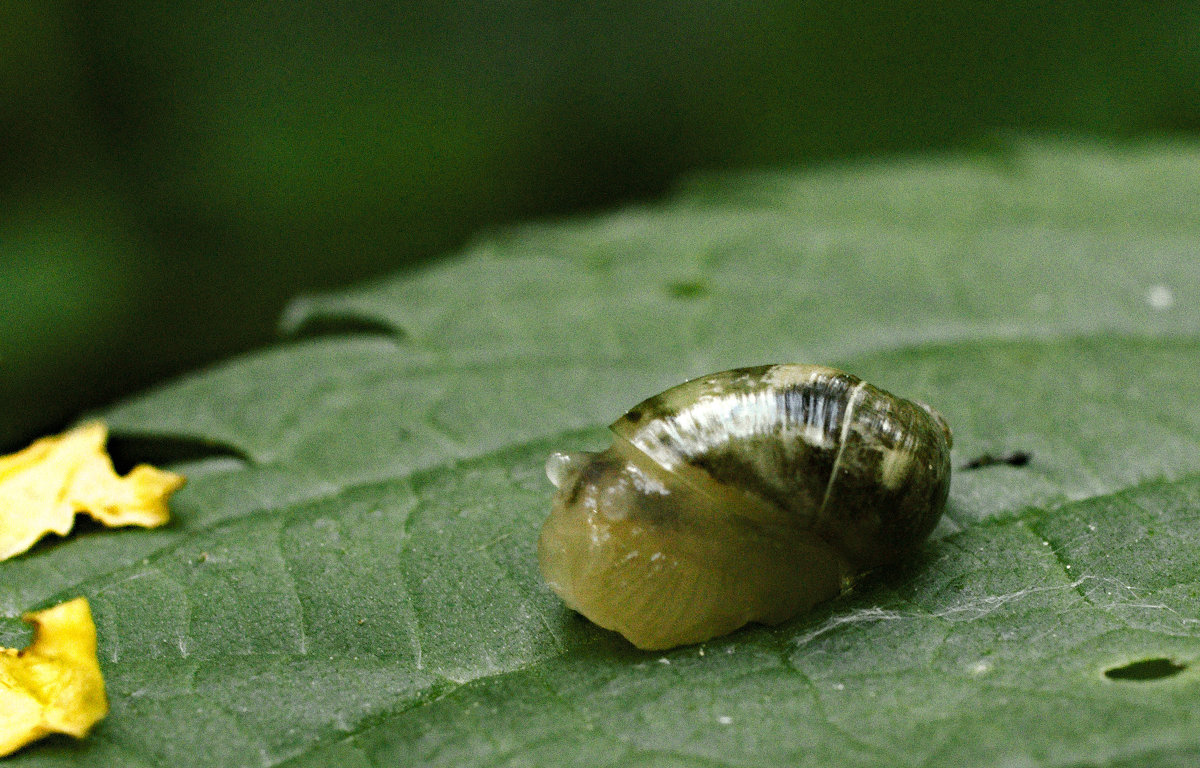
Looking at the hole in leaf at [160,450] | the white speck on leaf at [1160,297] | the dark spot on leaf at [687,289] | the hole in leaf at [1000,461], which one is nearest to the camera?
the hole in leaf at [1000,461]

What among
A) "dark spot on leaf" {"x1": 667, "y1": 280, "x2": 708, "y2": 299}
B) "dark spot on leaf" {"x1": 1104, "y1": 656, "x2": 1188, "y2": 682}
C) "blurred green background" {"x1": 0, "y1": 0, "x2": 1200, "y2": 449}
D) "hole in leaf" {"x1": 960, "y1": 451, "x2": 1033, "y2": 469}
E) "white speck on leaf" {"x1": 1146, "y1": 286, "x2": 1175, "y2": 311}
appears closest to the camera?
"dark spot on leaf" {"x1": 1104, "y1": 656, "x2": 1188, "y2": 682}

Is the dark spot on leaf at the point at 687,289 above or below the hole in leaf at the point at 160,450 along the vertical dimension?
above

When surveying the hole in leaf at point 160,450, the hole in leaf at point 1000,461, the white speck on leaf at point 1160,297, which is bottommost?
the hole in leaf at point 160,450

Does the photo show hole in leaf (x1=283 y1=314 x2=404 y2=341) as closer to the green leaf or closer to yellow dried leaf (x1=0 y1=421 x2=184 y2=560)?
the green leaf

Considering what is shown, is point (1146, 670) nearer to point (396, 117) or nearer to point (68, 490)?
point (68, 490)

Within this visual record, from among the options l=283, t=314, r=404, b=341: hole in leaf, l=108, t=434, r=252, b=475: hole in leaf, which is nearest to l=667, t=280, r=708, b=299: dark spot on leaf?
l=283, t=314, r=404, b=341: hole in leaf

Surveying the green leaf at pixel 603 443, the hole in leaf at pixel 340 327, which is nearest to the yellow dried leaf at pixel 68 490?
the green leaf at pixel 603 443

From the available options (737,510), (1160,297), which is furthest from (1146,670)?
(1160,297)

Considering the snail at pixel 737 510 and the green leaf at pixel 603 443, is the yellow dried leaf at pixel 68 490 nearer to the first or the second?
the green leaf at pixel 603 443
